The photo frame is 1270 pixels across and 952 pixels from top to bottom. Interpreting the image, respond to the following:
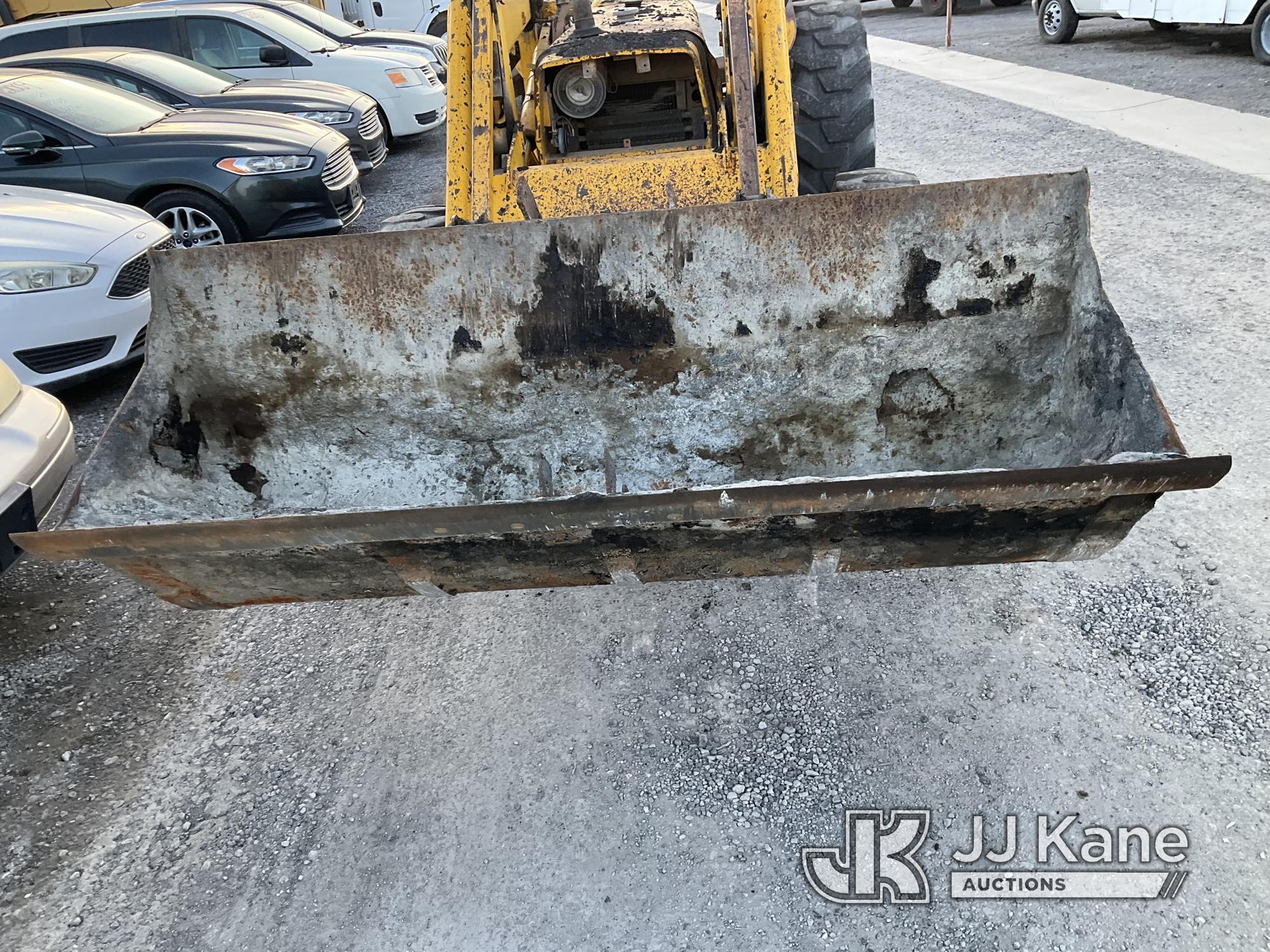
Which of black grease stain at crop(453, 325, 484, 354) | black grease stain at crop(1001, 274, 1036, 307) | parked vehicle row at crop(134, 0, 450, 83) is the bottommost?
black grease stain at crop(453, 325, 484, 354)

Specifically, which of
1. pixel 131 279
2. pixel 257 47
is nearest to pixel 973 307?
pixel 131 279

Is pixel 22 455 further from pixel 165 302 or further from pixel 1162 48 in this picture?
pixel 1162 48

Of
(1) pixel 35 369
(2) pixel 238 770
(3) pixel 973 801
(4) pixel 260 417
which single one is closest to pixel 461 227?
(4) pixel 260 417

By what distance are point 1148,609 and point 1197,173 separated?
5625 millimetres

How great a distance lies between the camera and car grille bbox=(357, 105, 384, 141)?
29.8ft

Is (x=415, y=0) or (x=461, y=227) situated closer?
(x=461, y=227)

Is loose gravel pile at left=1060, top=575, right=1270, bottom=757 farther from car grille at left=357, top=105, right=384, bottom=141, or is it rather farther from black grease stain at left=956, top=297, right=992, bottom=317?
car grille at left=357, top=105, right=384, bottom=141

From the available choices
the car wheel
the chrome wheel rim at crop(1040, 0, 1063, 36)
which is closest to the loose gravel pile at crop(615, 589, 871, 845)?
the car wheel

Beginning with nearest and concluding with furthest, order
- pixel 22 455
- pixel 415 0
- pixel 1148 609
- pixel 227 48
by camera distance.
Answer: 1. pixel 1148 609
2. pixel 22 455
3. pixel 227 48
4. pixel 415 0

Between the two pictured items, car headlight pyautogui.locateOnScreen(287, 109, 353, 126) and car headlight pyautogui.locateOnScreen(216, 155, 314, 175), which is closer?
car headlight pyautogui.locateOnScreen(216, 155, 314, 175)

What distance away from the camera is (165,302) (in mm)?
3047

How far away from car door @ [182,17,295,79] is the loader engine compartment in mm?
7548

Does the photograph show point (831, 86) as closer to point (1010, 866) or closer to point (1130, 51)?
point (1010, 866)

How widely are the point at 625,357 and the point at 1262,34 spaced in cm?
1096
